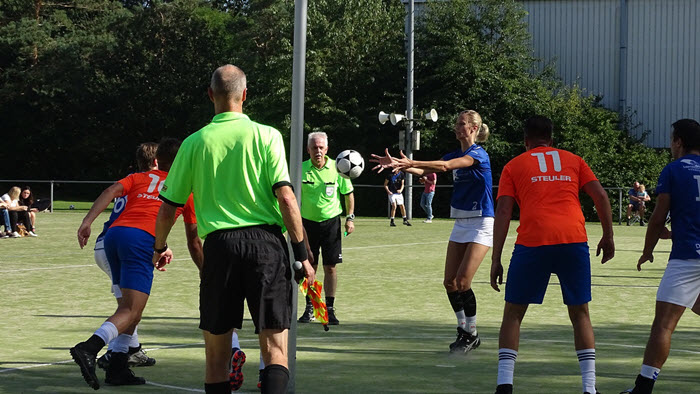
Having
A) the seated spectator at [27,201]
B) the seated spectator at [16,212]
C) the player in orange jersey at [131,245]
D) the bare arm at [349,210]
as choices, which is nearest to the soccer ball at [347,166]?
the bare arm at [349,210]

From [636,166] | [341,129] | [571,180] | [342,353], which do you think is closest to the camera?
[571,180]

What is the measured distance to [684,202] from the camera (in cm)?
679

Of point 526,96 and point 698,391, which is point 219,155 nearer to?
point 698,391

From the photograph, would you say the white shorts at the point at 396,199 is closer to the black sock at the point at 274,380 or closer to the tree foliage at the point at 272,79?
the tree foliage at the point at 272,79

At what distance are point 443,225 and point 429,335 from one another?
2360 cm

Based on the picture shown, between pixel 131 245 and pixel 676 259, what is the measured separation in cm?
375

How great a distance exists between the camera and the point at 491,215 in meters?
9.27

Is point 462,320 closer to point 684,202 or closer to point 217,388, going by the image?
point 684,202

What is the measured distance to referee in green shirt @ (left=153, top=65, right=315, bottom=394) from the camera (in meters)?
5.34

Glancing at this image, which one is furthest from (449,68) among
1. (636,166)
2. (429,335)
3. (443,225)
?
(429,335)

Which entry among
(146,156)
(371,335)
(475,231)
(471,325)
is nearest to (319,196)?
(371,335)

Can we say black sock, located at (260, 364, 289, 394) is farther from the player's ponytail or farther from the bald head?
the player's ponytail

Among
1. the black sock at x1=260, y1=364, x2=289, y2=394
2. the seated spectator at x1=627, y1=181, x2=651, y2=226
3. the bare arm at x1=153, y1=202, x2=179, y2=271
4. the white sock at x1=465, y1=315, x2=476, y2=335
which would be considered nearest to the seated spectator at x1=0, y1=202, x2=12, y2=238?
the white sock at x1=465, y1=315, x2=476, y2=335

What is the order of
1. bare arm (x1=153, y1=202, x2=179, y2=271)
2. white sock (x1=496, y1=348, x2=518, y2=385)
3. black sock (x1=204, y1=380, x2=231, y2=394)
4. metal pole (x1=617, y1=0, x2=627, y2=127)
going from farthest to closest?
metal pole (x1=617, y1=0, x2=627, y2=127), white sock (x1=496, y1=348, x2=518, y2=385), bare arm (x1=153, y1=202, x2=179, y2=271), black sock (x1=204, y1=380, x2=231, y2=394)
